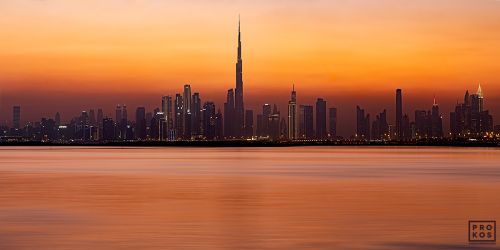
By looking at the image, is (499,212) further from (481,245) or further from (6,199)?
(6,199)

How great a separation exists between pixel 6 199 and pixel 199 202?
8.73 meters

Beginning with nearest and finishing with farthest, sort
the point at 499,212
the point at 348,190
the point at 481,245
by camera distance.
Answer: the point at 481,245, the point at 499,212, the point at 348,190

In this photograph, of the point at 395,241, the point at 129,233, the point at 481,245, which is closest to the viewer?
the point at 481,245

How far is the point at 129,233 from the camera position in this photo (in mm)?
26328

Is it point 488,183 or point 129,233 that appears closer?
point 129,233

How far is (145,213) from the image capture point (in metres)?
33.3

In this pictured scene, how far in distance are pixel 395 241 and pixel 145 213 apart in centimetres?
1175

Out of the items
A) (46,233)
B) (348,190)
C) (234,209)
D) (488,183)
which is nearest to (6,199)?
(234,209)

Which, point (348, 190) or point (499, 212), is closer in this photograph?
point (499, 212)

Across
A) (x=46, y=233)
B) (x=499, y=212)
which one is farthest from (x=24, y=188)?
(x=499, y=212)

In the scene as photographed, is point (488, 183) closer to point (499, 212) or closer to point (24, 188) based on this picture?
point (499, 212)

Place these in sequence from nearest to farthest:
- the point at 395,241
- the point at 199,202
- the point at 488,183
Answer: the point at 395,241 → the point at 199,202 → the point at 488,183

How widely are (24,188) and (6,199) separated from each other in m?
9.37

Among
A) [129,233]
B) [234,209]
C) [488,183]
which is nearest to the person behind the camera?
[129,233]
